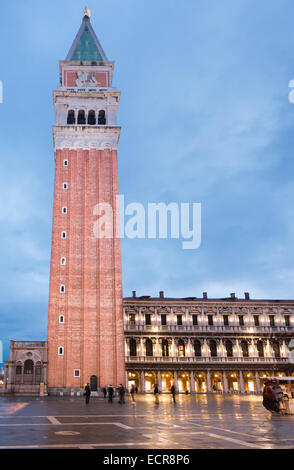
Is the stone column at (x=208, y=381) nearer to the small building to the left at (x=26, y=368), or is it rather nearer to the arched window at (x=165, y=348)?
the arched window at (x=165, y=348)

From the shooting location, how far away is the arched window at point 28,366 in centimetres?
5219

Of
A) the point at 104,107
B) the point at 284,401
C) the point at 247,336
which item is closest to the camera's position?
the point at 284,401

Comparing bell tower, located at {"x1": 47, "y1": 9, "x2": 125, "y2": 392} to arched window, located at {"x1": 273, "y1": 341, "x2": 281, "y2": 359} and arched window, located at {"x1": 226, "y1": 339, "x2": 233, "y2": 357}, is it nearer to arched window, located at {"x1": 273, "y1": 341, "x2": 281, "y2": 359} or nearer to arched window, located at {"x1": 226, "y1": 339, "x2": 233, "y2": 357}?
arched window, located at {"x1": 226, "y1": 339, "x2": 233, "y2": 357}

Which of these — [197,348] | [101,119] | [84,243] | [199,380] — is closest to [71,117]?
[101,119]

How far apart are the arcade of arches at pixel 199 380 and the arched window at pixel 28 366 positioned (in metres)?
13.1

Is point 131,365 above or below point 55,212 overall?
below

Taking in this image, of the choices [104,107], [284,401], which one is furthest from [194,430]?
[104,107]

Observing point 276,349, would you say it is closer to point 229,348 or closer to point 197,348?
point 229,348

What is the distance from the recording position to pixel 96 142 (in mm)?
65125

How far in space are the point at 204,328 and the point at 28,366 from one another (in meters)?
25.0

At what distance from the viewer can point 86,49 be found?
73.9 m

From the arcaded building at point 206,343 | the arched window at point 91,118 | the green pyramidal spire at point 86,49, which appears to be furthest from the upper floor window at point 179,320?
the green pyramidal spire at point 86,49
